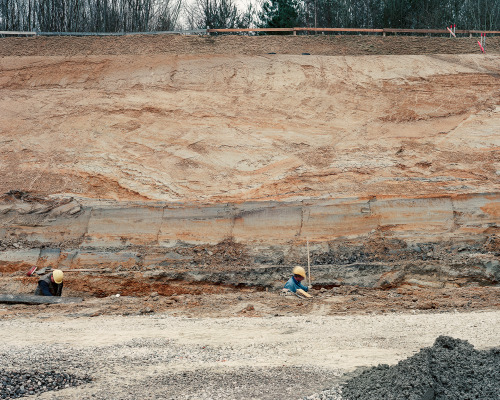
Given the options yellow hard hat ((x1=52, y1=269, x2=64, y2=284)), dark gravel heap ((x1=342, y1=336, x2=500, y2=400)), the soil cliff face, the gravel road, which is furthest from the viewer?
the soil cliff face

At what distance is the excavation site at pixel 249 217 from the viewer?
5.35m

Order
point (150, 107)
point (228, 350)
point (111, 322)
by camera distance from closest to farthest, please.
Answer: point (228, 350) → point (111, 322) → point (150, 107)

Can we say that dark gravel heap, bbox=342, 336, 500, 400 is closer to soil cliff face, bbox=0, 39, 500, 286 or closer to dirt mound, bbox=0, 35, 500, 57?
soil cliff face, bbox=0, 39, 500, 286

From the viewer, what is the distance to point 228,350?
19.5 ft

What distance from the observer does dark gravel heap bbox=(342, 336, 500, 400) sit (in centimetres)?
405

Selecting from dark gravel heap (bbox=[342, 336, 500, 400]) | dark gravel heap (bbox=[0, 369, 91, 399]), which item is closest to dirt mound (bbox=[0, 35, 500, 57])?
dark gravel heap (bbox=[0, 369, 91, 399])

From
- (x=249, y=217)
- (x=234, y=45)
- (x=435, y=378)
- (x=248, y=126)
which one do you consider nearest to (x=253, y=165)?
(x=248, y=126)

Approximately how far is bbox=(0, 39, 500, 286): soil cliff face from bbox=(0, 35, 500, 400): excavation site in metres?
0.05

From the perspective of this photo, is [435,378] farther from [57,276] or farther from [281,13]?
[281,13]

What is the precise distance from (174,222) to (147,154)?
9.85 feet

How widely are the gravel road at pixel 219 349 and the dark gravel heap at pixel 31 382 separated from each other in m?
0.11

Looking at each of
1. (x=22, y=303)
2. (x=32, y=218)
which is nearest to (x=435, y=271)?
(x=22, y=303)

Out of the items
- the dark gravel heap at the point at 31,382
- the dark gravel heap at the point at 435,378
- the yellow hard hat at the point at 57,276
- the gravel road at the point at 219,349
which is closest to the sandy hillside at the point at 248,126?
the yellow hard hat at the point at 57,276

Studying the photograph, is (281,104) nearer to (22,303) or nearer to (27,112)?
(27,112)
